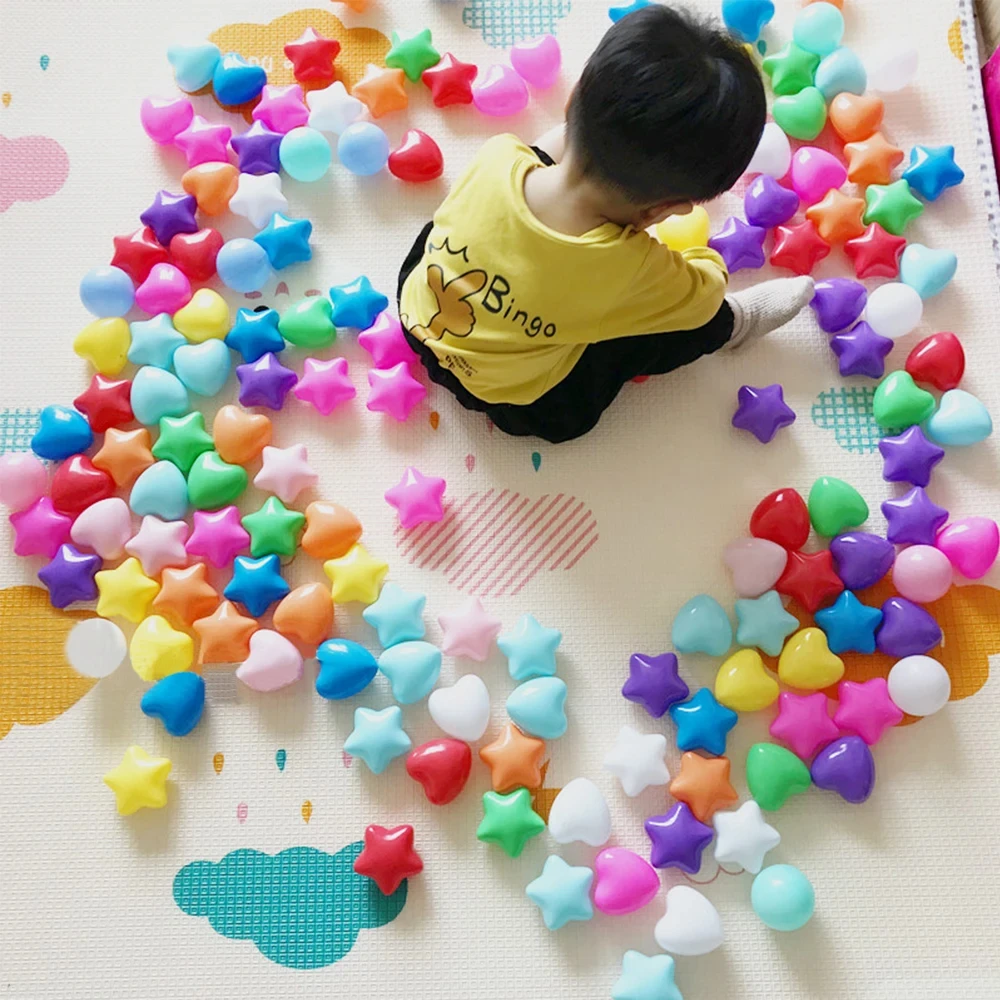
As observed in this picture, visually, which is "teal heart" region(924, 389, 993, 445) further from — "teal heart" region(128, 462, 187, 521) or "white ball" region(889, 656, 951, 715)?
"teal heart" region(128, 462, 187, 521)

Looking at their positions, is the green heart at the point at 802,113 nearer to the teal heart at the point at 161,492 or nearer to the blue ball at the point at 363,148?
the blue ball at the point at 363,148

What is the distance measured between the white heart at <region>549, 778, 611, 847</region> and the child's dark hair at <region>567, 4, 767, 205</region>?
1.73ft

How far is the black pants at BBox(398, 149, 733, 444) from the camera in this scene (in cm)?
89

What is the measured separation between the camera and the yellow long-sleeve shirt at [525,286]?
2.36ft

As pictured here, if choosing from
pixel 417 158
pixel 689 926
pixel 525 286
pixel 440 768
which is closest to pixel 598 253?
pixel 525 286

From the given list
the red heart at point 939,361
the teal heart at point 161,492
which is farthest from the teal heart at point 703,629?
the teal heart at point 161,492

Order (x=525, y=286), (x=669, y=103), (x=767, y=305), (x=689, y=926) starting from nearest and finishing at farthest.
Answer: (x=669, y=103) < (x=525, y=286) < (x=689, y=926) < (x=767, y=305)

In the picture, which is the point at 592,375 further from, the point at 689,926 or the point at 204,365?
the point at 689,926

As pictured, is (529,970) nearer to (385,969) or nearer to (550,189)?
(385,969)

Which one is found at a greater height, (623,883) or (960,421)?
(960,421)

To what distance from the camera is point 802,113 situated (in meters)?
1.00

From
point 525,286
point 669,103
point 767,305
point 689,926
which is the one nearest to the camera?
point 669,103

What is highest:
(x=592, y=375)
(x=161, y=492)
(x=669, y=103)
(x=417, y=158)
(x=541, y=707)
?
(x=669, y=103)

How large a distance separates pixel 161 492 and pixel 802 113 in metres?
0.76
